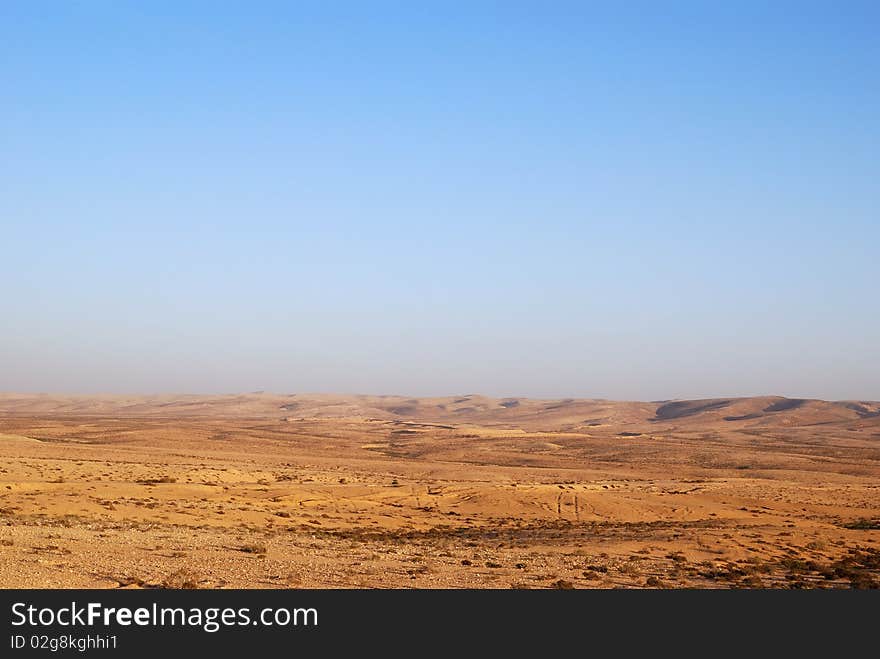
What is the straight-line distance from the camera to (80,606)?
11.5 meters

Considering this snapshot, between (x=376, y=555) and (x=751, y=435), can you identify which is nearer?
(x=376, y=555)

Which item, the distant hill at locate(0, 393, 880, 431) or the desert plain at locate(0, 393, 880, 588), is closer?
the desert plain at locate(0, 393, 880, 588)

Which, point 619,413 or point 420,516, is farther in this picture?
point 619,413

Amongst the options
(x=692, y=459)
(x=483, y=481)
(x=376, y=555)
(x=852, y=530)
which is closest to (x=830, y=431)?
(x=692, y=459)

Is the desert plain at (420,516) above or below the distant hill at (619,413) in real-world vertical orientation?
above

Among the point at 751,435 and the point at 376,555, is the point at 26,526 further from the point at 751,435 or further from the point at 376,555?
the point at 751,435

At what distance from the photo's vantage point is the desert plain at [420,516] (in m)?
16.7

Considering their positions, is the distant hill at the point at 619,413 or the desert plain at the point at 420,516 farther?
the distant hill at the point at 619,413

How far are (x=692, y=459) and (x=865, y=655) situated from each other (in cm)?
6811

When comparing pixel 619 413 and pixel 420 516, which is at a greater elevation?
pixel 420 516

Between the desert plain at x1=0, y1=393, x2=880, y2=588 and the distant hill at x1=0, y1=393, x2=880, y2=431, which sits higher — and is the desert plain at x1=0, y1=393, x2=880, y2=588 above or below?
above

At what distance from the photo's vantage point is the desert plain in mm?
16734

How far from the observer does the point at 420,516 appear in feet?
106

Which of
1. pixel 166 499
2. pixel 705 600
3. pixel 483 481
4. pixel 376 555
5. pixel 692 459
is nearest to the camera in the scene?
pixel 705 600
